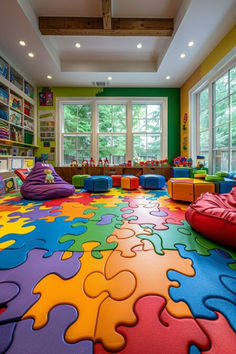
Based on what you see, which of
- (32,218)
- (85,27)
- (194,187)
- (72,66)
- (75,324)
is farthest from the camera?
(72,66)

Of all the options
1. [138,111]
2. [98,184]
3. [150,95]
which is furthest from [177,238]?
[150,95]

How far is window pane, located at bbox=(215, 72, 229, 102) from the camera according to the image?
10.1 ft

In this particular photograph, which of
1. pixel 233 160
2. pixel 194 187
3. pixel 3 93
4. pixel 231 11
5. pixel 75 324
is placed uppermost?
pixel 231 11

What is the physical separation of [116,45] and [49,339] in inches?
176

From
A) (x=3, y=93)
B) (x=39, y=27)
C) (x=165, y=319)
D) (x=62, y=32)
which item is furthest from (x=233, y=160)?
(x=3, y=93)

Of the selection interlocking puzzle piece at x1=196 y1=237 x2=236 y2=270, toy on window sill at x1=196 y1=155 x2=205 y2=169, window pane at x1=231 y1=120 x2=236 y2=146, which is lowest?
interlocking puzzle piece at x1=196 y1=237 x2=236 y2=270

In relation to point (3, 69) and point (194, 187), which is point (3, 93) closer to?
point (3, 69)

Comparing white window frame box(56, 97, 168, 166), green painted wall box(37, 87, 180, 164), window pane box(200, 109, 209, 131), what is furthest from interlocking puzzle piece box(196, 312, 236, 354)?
green painted wall box(37, 87, 180, 164)

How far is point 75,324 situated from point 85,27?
392 cm

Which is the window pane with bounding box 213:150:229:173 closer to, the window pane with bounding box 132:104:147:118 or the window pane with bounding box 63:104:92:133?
the window pane with bounding box 132:104:147:118

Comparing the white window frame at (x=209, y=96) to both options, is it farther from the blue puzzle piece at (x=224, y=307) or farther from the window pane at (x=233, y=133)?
the blue puzzle piece at (x=224, y=307)

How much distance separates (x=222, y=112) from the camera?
320cm

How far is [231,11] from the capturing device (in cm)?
239

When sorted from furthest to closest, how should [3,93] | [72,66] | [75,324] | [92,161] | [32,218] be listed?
[92,161] < [72,66] < [3,93] < [32,218] < [75,324]
